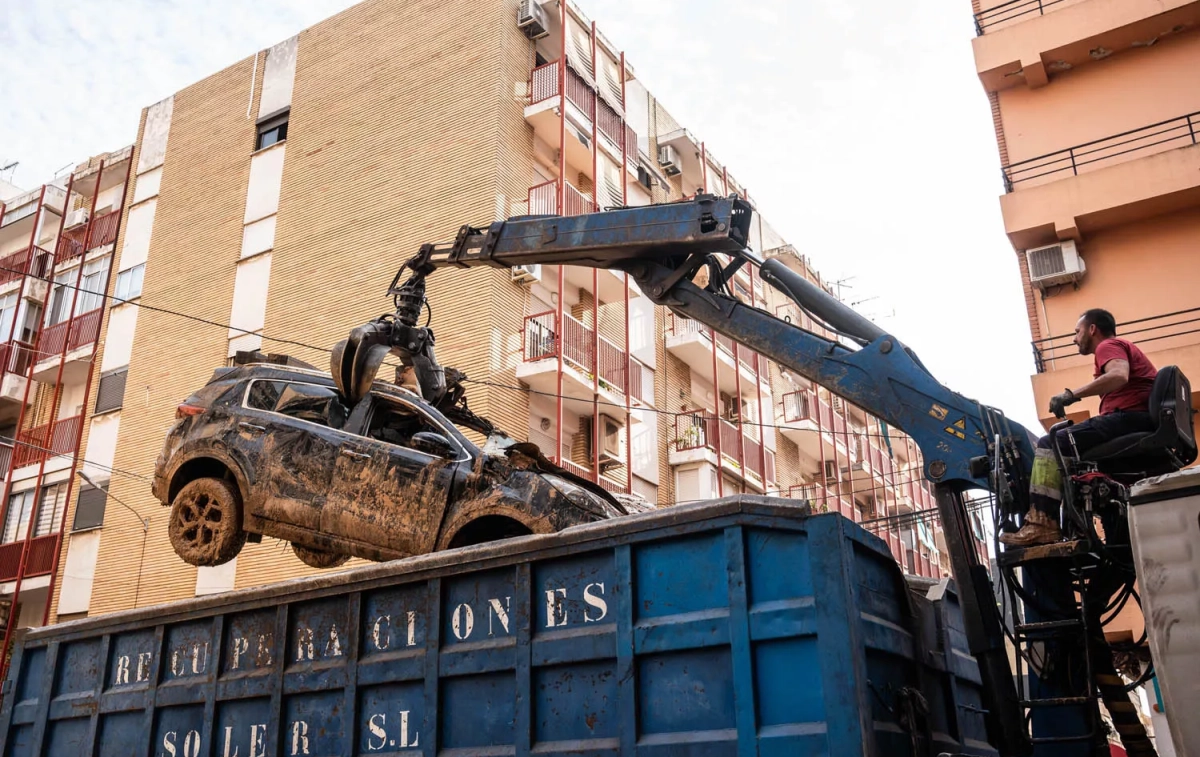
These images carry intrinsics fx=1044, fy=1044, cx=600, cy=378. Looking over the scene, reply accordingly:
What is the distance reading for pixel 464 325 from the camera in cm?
1897

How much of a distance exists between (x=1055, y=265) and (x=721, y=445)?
9.64 metres

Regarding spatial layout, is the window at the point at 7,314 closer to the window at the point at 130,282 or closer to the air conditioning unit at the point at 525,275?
the window at the point at 130,282

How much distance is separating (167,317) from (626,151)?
11375 mm

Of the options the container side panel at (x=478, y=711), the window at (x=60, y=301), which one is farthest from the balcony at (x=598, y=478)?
the window at (x=60, y=301)

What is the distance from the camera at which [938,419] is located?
6188 millimetres

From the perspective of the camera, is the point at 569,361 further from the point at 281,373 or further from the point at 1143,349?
the point at 281,373

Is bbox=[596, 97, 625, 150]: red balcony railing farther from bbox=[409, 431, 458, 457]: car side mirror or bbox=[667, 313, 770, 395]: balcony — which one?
bbox=[409, 431, 458, 457]: car side mirror

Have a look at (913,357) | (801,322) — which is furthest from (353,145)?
(913,357)

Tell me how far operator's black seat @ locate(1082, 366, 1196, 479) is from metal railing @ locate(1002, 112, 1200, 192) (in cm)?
1250

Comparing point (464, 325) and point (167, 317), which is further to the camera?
point (167, 317)

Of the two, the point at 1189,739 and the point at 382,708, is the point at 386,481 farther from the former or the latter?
the point at 1189,739

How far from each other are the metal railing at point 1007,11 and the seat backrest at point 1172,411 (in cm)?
1469

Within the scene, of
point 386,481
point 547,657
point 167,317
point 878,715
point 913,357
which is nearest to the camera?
point 878,715

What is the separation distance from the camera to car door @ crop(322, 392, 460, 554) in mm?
8578
